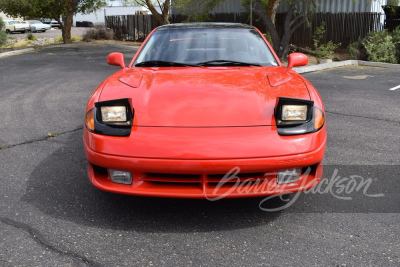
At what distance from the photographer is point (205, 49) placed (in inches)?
170

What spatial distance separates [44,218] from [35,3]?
68.2 ft

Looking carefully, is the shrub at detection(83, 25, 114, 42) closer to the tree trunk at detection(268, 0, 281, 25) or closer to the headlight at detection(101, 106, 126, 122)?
the tree trunk at detection(268, 0, 281, 25)

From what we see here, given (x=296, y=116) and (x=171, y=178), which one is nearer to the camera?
(x=171, y=178)

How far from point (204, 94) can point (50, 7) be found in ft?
70.4

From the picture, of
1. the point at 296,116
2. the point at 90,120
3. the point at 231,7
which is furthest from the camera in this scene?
the point at 231,7

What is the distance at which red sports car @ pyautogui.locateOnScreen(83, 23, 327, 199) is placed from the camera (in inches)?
112

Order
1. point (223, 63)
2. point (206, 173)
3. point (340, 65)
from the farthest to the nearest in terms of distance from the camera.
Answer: point (340, 65), point (223, 63), point (206, 173)

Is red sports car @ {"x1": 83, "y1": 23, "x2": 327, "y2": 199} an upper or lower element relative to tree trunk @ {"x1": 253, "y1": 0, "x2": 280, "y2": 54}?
lower

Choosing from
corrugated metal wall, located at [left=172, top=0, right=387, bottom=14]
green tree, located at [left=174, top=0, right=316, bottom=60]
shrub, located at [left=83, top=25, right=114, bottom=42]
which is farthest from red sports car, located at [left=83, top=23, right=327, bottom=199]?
shrub, located at [left=83, top=25, right=114, bottom=42]

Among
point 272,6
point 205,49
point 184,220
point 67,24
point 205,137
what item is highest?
point 272,6

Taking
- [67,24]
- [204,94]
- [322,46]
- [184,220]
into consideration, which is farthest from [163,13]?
[184,220]

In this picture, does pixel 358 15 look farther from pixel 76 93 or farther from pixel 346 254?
pixel 346 254

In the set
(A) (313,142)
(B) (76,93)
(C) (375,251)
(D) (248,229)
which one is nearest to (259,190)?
(D) (248,229)

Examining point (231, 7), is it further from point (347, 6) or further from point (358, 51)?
point (358, 51)
